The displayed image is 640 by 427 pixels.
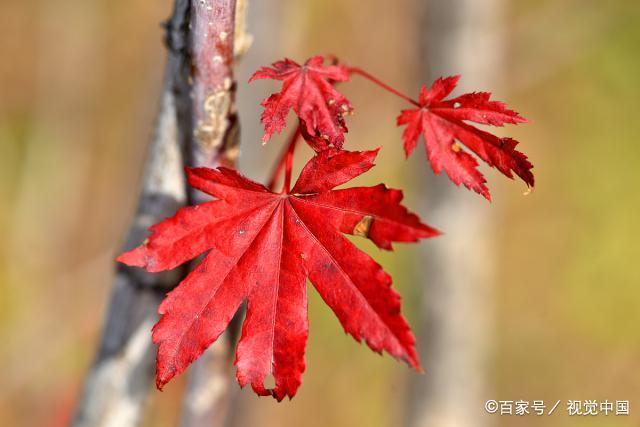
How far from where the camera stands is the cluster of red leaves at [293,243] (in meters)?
0.70

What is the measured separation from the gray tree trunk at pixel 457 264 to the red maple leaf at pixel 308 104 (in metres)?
2.00

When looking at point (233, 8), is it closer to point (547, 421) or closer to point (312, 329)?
point (312, 329)

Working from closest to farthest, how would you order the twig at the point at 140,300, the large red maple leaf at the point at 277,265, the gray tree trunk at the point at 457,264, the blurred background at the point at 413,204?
1. the large red maple leaf at the point at 277,265
2. the twig at the point at 140,300
3. the gray tree trunk at the point at 457,264
4. the blurred background at the point at 413,204

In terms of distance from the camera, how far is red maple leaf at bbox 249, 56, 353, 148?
711 millimetres

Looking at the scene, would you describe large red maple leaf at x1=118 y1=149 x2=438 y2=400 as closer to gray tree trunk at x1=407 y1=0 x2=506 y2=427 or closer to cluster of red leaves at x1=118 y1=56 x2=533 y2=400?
cluster of red leaves at x1=118 y1=56 x2=533 y2=400

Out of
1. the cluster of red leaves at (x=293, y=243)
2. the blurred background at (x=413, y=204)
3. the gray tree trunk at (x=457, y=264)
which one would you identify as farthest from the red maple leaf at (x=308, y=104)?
the gray tree trunk at (x=457, y=264)

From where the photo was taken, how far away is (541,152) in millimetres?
4812

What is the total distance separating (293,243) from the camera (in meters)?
0.77

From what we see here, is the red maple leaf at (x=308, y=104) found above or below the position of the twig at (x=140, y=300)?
above

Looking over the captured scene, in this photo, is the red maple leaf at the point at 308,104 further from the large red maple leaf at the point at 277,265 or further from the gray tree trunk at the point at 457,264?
the gray tree trunk at the point at 457,264

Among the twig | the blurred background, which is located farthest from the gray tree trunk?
the twig

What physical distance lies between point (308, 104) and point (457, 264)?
7.61ft

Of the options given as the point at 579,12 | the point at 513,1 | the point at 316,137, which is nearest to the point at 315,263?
the point at 316,137

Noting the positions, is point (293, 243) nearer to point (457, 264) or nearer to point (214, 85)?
point (214, 85)
